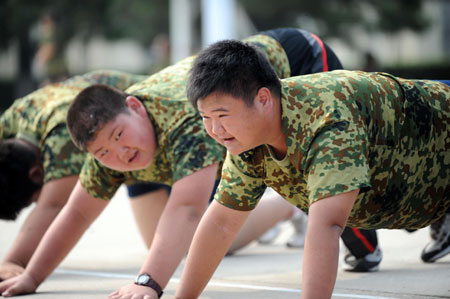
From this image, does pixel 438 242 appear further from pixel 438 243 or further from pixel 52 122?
pixel 52 122

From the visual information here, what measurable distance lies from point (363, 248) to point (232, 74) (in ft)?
5.29

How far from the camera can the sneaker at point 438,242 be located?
369 cm

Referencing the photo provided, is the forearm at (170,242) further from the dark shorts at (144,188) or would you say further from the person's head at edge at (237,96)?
the dark shorts at (144,188)

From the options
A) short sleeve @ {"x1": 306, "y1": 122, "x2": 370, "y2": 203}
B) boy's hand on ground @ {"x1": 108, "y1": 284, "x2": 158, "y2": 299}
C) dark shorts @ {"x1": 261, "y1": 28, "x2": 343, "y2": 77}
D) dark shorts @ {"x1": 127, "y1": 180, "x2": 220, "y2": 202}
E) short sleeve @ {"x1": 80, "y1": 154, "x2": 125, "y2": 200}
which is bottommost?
dark shorts @ {"x1": 127, "y1": 180, "x2": 220, "y2": 202}

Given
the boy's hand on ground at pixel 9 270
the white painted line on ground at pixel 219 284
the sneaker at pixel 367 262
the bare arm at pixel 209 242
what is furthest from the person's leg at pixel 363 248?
the boy's hand on ground at pixel 9 270

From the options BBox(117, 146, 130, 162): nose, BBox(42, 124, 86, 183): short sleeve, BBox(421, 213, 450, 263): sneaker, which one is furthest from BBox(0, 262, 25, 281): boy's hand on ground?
BBox(421, 213, 450, 263): sneaker

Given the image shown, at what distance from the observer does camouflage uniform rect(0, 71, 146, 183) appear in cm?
382

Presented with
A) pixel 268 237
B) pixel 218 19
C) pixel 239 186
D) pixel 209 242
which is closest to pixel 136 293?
pixel 209 242

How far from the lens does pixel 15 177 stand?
154 inches

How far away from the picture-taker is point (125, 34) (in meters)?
28.3

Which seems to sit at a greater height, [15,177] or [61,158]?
[61,158]

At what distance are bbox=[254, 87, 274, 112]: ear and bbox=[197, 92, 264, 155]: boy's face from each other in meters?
0.01

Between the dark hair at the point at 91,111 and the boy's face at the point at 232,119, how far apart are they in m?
0.86

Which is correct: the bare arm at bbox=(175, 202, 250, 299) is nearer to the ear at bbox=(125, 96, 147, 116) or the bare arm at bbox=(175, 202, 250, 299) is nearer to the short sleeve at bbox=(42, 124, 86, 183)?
the ear at bbox=(125, 96, 147, 116)
